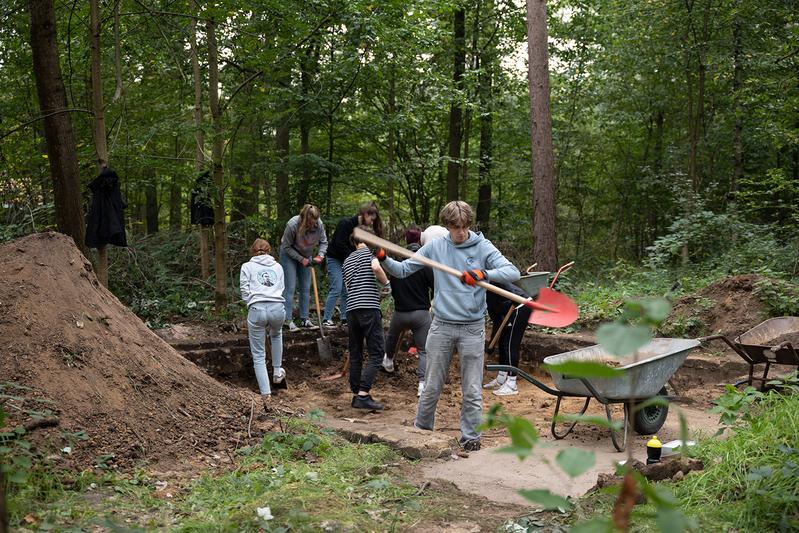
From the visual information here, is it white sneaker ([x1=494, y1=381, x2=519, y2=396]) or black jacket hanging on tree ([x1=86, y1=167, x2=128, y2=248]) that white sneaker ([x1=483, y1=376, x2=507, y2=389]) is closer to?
white sneaker ([x1=494, y1=381, x2=519, y2=396])

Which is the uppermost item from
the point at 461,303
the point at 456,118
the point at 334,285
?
the point at 456,118

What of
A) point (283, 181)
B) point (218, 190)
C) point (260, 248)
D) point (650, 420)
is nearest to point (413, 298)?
point (260, 248)

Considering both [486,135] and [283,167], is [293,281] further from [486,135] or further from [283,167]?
[486,135]

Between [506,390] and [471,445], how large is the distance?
267 cm

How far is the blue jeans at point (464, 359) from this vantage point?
228 inches

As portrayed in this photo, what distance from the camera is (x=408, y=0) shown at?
1123cm

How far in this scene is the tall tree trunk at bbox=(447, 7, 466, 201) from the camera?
53.6 ft

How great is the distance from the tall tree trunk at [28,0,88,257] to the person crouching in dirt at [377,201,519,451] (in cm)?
425

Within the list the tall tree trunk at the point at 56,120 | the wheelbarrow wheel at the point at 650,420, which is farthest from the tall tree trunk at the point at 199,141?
the wheelbarrow wheel at the point at 650,420

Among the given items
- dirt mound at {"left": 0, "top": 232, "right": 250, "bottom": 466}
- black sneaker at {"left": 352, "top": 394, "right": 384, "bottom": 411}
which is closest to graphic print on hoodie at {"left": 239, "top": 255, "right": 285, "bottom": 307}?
black sneaker at {"left": 352, "top": 394, "right": 384, "bottom": 411}

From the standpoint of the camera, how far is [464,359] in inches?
229

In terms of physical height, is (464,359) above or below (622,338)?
below

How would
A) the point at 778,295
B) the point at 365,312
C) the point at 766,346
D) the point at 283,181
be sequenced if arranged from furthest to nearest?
the point at 283,181 < the point at 778,295 < the point at 365,312 < the point at 766,346

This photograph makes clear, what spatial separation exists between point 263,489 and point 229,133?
665 cm
